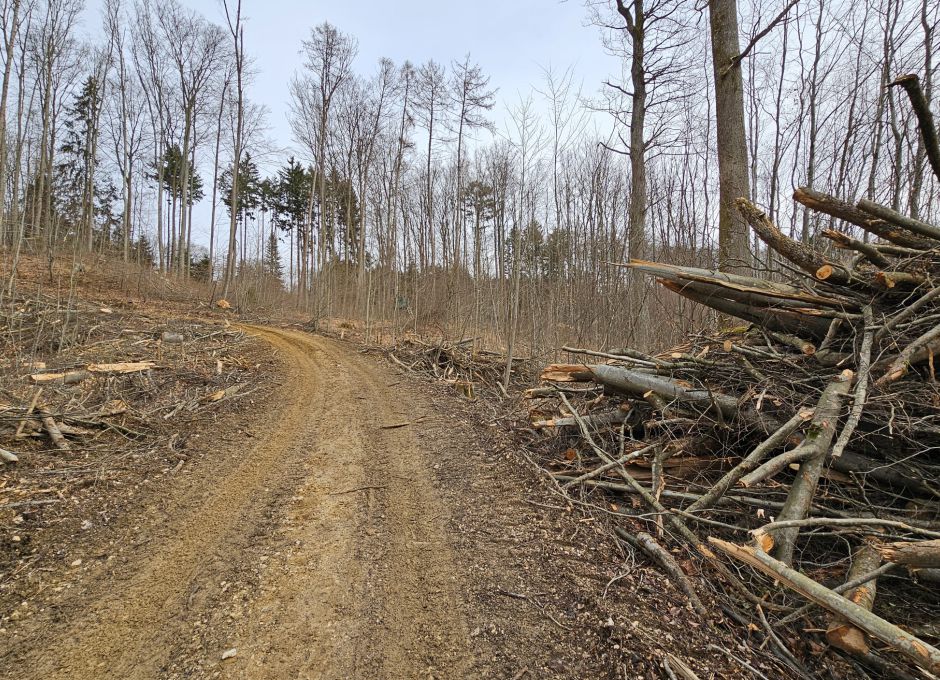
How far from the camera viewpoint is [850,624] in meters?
2.27

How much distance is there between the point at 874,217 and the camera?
13.3 ft

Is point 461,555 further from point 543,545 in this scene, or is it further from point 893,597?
point 893,597

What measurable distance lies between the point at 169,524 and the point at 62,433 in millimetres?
2696

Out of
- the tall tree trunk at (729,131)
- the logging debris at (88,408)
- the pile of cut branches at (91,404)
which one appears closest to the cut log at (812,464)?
the tall tree trunk at (729,131)

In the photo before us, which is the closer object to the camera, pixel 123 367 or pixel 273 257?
pixel 123 367

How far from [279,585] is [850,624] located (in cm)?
365

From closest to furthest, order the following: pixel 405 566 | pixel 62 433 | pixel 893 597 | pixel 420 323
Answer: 1. pixel 893 597
2. pixel 405 566
3. pixel 62 433
4. pixel 420 323

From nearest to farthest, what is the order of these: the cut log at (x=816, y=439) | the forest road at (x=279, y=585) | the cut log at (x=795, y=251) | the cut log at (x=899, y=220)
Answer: the forest road at (x=279, y=585) < the cut log at (x=816, y=439) < the cut log at (x=899, y=220) < the cut log at (x=795, y=251)

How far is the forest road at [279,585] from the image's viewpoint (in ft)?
7.84

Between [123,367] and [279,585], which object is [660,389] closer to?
[279,585]

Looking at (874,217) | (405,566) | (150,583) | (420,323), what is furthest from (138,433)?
(420,323)

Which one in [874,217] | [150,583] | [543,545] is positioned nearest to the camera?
[150,583]

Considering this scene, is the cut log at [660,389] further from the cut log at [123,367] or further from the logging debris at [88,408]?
the cut log at [123,367]

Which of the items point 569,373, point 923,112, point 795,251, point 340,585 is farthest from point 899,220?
point 340,585
